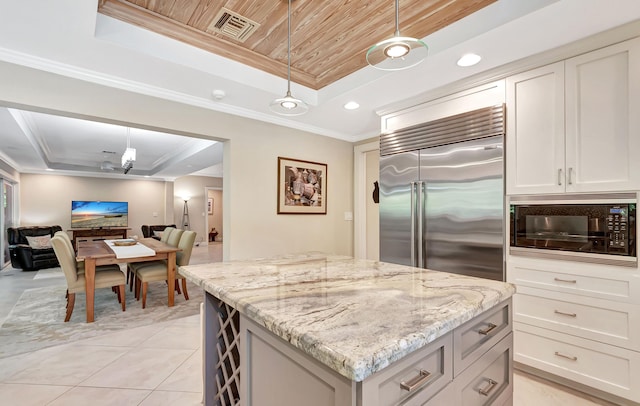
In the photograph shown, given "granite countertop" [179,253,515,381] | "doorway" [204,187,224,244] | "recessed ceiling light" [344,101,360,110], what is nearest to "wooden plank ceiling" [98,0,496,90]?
"recessed ceiling light" [344,101,360,110]

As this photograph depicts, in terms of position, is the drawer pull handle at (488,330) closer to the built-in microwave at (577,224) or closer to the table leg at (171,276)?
the built-in microwave at (577,224)

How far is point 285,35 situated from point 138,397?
103 inches

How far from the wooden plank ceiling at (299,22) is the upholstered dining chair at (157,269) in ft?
9.11

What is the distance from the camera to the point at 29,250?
229 inches

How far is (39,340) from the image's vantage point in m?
2.70

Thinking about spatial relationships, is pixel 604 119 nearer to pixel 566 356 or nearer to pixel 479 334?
pixel 566 356

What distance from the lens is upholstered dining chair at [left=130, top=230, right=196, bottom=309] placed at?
3701 mm

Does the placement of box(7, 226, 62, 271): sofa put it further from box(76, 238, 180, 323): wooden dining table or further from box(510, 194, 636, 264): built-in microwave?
box(510, 194, 636, 264): built-in microwave

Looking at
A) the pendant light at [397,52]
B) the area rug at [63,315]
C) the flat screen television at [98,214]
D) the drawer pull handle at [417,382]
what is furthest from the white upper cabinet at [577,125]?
the flat screen television at [98,214]

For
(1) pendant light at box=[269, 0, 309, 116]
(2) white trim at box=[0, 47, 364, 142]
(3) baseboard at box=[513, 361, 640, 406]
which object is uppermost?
(2) white trim at box=[0, 47, 364, 142]

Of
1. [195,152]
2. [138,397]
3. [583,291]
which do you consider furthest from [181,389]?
[195,152]

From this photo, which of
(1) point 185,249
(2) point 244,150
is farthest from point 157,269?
(2) point 244,150

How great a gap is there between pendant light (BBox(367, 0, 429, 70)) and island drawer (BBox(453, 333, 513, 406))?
134 cm

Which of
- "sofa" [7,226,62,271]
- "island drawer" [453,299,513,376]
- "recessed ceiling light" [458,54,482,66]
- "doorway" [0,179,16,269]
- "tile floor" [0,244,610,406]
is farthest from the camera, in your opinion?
"doorway" [0,179,16,269]
